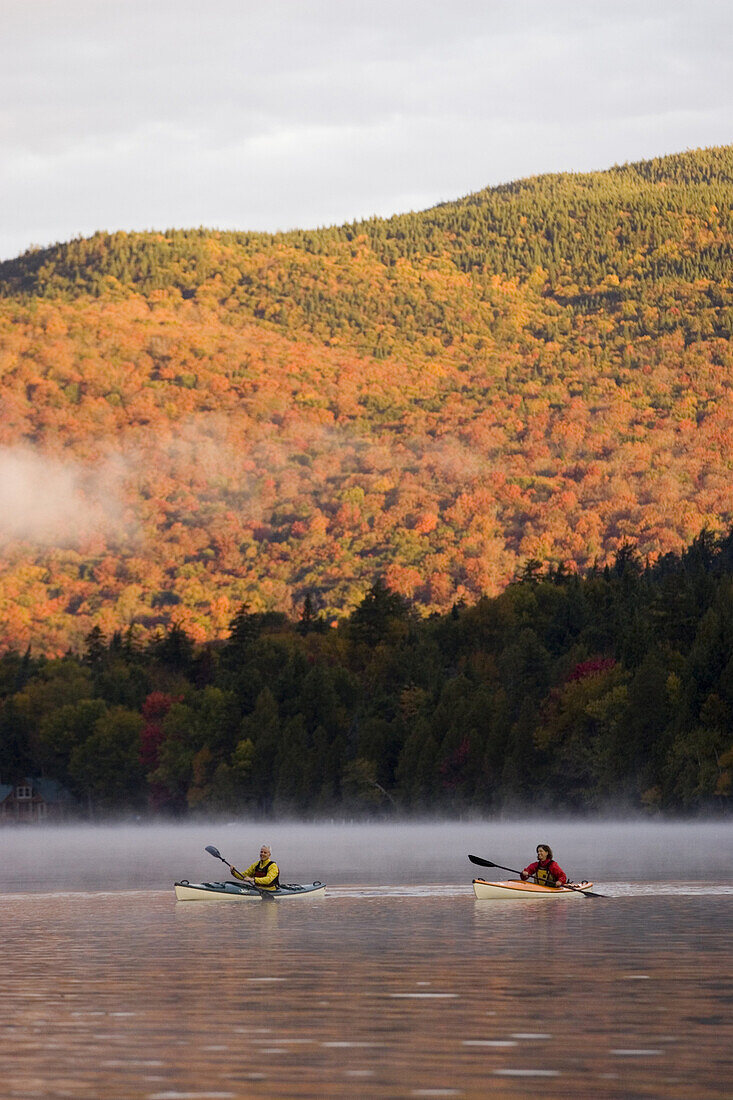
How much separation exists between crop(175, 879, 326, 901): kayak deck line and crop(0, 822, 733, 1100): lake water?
1.75 feet

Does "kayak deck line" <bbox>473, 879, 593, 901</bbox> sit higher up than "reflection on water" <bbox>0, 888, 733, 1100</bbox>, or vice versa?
"reflection on water" <bbox>0, 888, 733, 1100</bbox>

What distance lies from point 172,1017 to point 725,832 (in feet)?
322

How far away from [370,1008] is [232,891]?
99.9 ft

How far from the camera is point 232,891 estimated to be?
196ft

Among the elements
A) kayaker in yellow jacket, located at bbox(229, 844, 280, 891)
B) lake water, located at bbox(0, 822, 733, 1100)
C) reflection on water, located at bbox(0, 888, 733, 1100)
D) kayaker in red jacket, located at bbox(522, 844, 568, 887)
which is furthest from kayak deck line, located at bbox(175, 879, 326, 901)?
reflection on water, located at bbox(0, 888, 733, 1100)

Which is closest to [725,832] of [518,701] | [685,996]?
[518,701]

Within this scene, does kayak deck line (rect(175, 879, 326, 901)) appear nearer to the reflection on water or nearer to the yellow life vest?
the yellow life vest

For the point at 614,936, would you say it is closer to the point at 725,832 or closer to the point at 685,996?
the point at 685,996

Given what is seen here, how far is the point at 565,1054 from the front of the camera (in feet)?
81.1

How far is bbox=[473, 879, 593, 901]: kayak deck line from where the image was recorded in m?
58.0

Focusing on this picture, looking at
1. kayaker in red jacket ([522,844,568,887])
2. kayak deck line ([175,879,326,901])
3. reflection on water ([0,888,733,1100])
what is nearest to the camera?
reflection on water ([0,888,733,1100])

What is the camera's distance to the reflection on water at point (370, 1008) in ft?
75.7

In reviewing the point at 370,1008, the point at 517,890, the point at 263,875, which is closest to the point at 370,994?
the point at 370,1008

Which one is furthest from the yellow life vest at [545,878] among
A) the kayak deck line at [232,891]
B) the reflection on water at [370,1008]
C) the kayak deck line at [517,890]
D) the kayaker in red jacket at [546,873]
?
the reflection on water at [370,1008]
